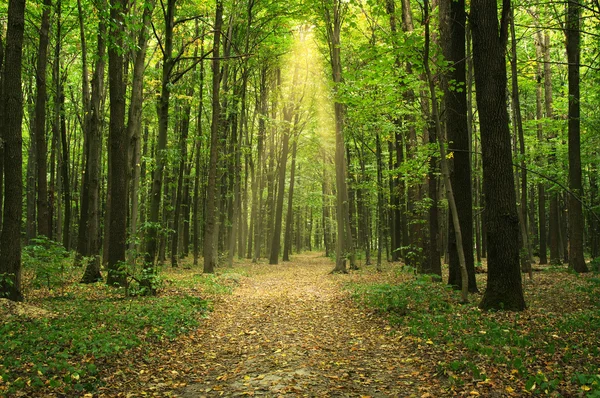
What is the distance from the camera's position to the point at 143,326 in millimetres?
7496

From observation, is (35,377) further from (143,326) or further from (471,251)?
(471,251)

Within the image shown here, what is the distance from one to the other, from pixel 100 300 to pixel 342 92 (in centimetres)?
955

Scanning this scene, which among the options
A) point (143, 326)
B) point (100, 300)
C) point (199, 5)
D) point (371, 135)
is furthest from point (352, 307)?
point (199, 5)

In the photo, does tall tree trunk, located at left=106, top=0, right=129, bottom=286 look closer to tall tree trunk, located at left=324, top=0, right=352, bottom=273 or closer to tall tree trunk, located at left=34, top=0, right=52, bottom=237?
tall tree trunk, located at left=34, top=0, right=52, bottom=237

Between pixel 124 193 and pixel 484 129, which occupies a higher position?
pixel 484 129

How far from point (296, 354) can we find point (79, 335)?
3.60 metres

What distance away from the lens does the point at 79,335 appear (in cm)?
623

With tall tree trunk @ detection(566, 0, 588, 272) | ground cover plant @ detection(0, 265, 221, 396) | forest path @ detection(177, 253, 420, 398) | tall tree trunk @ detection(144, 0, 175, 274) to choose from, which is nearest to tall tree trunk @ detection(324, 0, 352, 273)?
forest path @ detection(177, 253, 420, 398)

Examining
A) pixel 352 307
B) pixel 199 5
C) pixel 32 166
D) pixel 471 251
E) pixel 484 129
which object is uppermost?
pixel 199 5

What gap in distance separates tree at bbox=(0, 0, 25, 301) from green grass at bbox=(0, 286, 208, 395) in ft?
4.67

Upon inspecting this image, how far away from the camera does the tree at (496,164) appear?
807 centimetres

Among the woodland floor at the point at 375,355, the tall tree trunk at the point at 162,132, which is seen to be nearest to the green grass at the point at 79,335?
the woodland floor at the point at 375,355

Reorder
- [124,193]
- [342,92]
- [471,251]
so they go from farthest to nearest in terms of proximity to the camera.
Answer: [342,92] < [124,193] < [471,251]

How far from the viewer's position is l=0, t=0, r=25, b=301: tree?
7.55m
